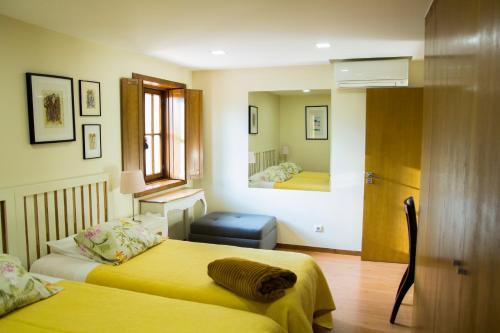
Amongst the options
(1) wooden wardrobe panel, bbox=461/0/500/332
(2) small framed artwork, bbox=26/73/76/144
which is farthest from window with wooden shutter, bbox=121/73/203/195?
(1) wooden wardrobe panel, bbox=461/0/500/332

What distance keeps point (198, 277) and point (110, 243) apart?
0.77 metres

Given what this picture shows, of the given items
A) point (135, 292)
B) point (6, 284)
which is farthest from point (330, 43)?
point (6, 284)

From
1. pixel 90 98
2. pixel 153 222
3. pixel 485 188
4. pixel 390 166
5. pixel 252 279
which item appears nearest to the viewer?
pixel 485 188

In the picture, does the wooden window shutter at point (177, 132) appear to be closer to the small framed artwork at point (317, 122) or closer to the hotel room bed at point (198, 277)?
the small framed artwork at point (317, 122)

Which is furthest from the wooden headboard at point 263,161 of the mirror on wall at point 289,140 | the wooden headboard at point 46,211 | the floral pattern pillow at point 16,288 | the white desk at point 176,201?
the floral pattern pillow at point 16,288

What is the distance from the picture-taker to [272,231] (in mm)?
4551

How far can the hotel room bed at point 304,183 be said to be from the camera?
4633 mm

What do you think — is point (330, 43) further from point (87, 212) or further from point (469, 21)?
point (87, 212)

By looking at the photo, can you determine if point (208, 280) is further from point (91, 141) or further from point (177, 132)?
point (177, 132)

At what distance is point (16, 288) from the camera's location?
207 cm

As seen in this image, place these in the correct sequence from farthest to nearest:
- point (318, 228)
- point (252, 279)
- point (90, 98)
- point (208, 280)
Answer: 1. point (318, 228)
2. point (90, 98)
3. point (208, 280)
4. point (252, 279)

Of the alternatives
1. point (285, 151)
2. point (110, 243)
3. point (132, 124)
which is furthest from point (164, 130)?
point (110, 243)

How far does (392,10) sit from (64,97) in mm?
2522

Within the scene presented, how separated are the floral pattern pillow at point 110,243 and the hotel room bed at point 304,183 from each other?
215 cm
